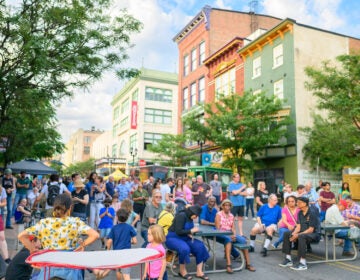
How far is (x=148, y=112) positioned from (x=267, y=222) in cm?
4787

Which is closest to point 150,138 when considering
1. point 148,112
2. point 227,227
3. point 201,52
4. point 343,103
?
point 148,112

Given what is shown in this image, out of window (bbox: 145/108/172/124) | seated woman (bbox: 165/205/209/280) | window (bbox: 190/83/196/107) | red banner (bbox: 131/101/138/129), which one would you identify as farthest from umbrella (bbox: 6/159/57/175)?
window (bbox: 145/108/172/124)

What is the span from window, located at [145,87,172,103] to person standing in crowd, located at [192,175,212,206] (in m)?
43.0

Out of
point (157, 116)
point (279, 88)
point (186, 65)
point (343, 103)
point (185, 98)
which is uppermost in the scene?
point (186, 65)

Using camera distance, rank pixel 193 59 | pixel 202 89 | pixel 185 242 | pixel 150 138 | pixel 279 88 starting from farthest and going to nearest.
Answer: pixel 150 138 < pixel 193 59 < pixel 202 89 < pixel 279 88 < pixel 185 242

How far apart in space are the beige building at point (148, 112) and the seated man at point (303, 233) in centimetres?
4505

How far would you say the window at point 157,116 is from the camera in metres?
55.8

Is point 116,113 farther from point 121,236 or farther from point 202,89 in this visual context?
point 121,236

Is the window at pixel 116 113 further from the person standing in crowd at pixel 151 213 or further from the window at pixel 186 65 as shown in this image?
the person standing in crowd at pixel 151 213

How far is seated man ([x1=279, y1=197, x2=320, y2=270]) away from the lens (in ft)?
24.6

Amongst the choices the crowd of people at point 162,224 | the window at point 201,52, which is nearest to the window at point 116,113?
the window at point 201,52

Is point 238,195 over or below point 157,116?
below

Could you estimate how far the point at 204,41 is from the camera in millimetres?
34688

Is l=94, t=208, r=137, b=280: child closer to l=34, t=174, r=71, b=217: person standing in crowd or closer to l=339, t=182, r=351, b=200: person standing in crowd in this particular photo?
l=34, t=174, r=71, b=217: person standing in crowd
